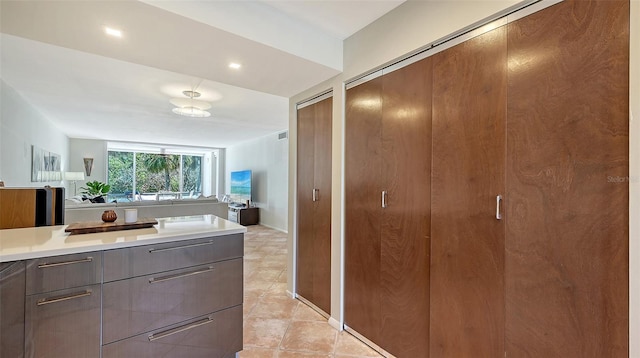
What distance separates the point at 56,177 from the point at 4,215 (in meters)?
5.23

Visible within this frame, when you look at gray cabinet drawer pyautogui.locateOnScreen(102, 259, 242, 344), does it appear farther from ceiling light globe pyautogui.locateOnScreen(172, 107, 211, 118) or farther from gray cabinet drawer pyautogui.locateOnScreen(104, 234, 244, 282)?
ceiling light globe pyautogui.locateOnScreen(172, 107, 211, 118)

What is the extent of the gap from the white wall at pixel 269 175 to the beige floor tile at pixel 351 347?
14.2ft

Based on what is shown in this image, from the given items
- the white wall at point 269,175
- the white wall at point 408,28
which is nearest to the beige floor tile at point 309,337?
the white wall at point 408,28

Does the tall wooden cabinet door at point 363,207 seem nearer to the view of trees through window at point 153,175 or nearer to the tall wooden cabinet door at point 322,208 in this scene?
the tall wooden cabinet door at point 322,208

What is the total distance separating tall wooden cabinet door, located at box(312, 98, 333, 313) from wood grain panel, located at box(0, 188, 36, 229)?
201 cm

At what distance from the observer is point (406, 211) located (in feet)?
6.02

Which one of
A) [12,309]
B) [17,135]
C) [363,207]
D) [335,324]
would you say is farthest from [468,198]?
[17,135]

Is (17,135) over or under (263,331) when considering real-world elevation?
over

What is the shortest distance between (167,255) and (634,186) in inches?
82.1

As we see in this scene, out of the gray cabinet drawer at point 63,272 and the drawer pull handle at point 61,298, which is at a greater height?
the gray cabinet drawer at point 63,272

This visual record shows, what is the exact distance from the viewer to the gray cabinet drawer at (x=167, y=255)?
1355 millimetres

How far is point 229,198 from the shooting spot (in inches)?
347

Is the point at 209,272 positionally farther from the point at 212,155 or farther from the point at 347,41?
the point at 212,155

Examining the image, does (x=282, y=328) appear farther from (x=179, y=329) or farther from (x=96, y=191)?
(x=96, y=191)
